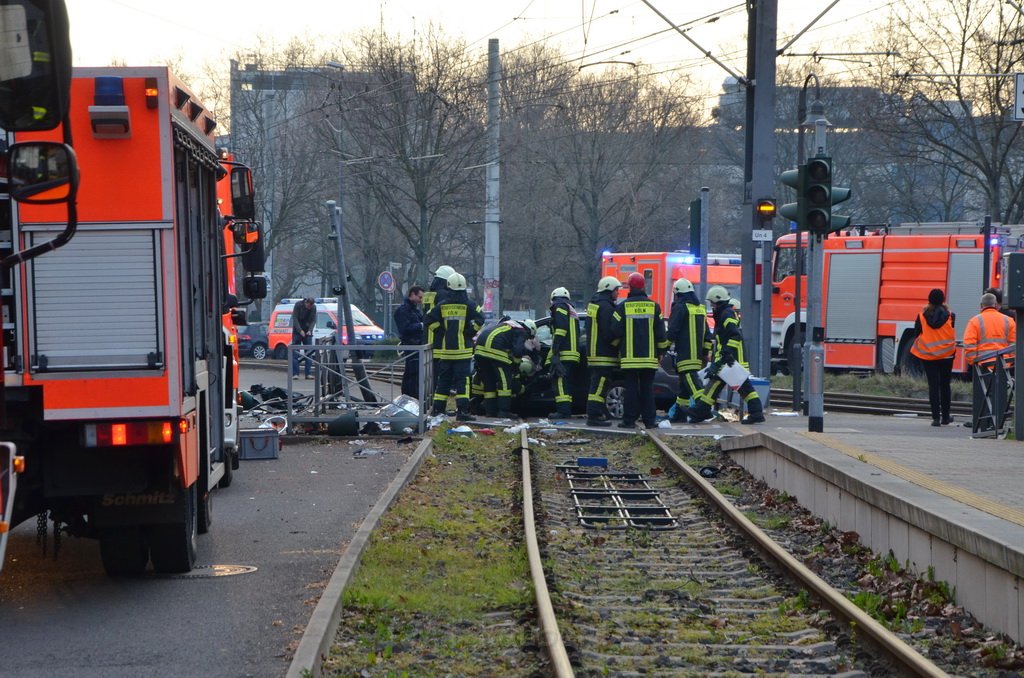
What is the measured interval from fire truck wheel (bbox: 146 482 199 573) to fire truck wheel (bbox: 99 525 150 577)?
2.6 inches

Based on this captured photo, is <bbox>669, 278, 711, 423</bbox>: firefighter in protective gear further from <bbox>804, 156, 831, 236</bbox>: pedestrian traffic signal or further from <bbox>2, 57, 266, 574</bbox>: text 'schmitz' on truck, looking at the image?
<bbox>2, 57, 266, 574</bbox>: text 'schmitz' on truck

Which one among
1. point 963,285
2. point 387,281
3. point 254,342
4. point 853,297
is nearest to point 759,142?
point 963,285

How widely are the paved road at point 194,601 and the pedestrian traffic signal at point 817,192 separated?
6107mm

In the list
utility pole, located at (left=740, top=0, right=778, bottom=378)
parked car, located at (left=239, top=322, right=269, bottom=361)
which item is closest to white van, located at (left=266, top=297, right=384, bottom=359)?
parked car, located at (left=239, top=322, right=269, bottom=361)

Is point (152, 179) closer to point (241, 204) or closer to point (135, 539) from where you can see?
point (135, 539)

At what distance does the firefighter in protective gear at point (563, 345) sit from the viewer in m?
18.7

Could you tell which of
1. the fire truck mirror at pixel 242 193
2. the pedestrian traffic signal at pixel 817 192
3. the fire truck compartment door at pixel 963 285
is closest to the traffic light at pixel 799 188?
the pedestrian traffic signal at pixel 817 192

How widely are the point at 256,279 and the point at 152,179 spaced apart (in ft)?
13.8

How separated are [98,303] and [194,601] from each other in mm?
1789

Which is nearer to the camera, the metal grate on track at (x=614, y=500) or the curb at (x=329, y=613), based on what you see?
the curb at (x=329, y=613)

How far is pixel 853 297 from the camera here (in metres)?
29.5

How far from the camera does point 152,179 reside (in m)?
7.43

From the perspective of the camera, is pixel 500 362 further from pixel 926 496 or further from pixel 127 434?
pixel 127 434

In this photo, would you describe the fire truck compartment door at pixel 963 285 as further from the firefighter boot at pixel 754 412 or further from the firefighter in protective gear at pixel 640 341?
the firefighter in protective gear at pixel 640 341
